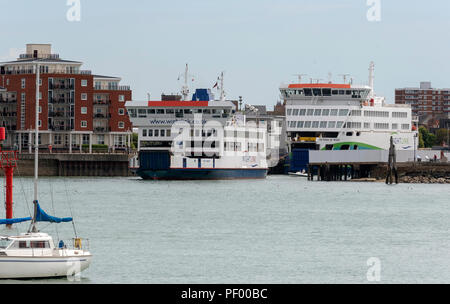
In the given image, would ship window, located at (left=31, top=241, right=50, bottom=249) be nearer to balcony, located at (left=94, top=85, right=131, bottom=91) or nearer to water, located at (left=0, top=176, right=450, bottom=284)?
water, located at (left=0, top=176, right=450, bottom=284)

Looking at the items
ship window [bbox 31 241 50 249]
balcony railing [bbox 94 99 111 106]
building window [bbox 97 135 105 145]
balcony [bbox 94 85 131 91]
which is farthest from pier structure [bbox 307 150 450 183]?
ship window [bbox 31 241 50 249]

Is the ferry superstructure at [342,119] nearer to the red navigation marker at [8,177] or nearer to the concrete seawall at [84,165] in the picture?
the concrete seawall at [84,165]

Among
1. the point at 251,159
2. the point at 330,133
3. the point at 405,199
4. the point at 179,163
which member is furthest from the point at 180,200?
the point at 330,133

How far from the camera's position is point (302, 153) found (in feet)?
478

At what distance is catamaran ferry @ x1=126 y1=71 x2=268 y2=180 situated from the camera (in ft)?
384

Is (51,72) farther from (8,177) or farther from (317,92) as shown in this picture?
(8,177)

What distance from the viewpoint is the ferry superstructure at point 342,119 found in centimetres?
14238

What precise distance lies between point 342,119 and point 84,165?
1376 inches

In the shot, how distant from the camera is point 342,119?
468 ft

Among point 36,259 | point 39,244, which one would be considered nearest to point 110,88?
point 39,244

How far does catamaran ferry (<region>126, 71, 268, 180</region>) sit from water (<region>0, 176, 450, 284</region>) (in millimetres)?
20561

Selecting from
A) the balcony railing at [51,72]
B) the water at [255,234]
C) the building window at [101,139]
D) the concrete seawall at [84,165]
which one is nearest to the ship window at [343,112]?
the concrete seawall at [84,165]

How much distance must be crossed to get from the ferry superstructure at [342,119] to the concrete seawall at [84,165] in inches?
1001
